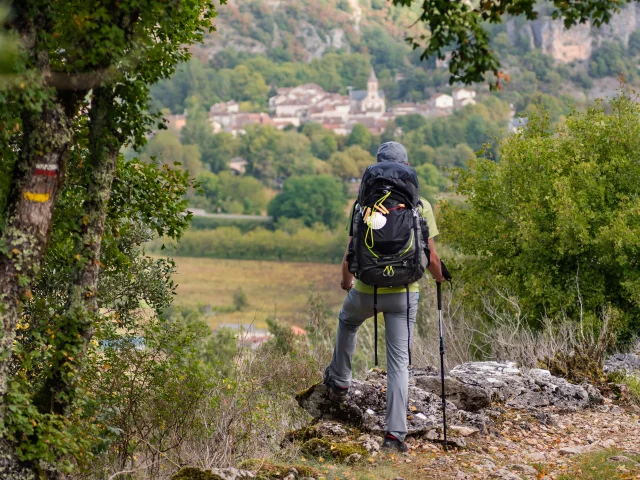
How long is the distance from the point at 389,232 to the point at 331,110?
15162 centimetres

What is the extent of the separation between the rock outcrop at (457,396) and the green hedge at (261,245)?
8770 centimetres

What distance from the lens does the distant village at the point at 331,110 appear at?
479 ft

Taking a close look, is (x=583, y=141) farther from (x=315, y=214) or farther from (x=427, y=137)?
(x=427, y=137)

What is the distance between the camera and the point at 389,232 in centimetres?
460

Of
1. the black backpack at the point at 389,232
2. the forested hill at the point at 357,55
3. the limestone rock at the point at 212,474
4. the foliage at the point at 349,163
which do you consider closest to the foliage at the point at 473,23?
Answer: the black backpack at the point at 389,232

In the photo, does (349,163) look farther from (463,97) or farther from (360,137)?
(463,97)

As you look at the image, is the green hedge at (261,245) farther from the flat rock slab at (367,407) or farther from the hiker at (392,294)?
the hiker at (392,294)

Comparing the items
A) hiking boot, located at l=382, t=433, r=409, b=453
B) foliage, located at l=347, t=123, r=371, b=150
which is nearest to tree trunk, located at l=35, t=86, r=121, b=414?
hiking boot, located at l=382, t=433, r=409, b=453

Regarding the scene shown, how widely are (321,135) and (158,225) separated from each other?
13537 cm

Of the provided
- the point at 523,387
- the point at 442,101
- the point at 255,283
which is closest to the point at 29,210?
the point at 523,387

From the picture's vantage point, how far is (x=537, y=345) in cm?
752

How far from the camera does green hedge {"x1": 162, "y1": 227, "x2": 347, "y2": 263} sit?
315ft

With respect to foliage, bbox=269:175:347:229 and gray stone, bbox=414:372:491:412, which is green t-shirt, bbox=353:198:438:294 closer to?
gray stone, bbox=414:372:491:412

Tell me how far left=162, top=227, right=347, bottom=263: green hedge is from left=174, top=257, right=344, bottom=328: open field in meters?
1.27
